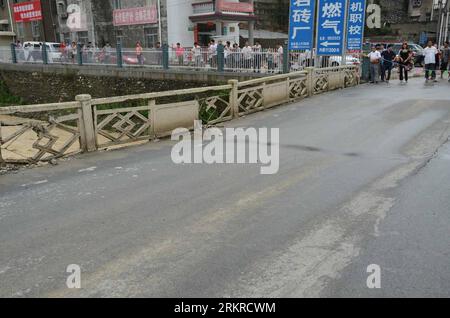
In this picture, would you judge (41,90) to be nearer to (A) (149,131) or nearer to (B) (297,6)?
(B) (297,6)

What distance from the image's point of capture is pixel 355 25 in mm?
20484

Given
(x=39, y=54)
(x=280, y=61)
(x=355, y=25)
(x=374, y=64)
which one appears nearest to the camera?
(x=280, y=61)

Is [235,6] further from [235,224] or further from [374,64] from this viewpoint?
[235,224]

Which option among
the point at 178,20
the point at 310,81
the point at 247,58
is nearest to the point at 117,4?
the point at 178,20

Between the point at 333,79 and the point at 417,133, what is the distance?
8393mm

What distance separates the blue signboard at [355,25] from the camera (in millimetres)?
20297

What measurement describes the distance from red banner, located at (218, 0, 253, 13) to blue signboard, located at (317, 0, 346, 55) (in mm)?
12857

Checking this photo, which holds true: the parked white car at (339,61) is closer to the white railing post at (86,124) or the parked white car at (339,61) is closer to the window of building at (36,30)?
the white railing post at (86,124)

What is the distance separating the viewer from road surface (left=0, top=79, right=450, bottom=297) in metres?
3.99

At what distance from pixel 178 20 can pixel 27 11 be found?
23.8 metres

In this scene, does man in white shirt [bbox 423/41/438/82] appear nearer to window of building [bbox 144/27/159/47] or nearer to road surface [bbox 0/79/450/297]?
road surface [bbox 0/79/450/297]

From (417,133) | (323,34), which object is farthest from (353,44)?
(417,133)

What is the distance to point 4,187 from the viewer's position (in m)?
6.98

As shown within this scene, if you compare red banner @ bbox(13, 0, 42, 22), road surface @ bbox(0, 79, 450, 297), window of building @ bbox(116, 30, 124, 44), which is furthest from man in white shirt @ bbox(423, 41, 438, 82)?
red banner @ bbox(13, 0, 42, 22)
